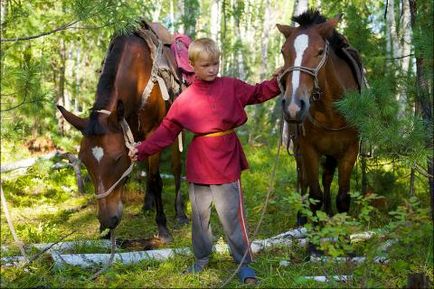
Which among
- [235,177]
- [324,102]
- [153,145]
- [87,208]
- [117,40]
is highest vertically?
[117,40]

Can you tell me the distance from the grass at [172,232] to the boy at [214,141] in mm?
304

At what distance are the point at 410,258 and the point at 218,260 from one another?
5.53 feet

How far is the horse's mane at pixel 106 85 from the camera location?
4.00m

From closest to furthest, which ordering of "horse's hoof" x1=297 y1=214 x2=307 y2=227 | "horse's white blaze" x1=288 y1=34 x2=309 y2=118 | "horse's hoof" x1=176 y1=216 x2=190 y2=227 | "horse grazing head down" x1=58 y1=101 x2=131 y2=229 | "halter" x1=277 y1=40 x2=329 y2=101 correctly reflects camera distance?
"horse's white blaze" x1=288 y1=34 x2=309 y2=118 < "halter" x1=277 y1=40 x2=329 y2=101 < "horse grazing head down" x1=58 y1=101 x2=131 y2=229 < "horse's hoof" x1=297 y1=214 x2=307 y2=227 < "horse's hoof" x1=176 y1=216 x2=190 y2=227

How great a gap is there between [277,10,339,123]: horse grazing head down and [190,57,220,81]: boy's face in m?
Answer: 0.56

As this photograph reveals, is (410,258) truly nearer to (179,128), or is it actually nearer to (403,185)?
(179,128)

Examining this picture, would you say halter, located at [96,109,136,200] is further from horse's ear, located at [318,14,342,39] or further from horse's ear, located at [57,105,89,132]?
horse's ear, located at [318,14,342,39]

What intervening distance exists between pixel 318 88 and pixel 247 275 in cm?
169

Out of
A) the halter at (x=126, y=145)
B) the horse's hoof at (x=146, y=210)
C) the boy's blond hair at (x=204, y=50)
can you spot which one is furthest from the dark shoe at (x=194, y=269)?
the horse's hoof at (x=146, y=210)

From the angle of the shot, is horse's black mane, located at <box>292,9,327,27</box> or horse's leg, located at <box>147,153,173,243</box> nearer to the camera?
horse's black mane, located at <box>292,9,327,27</box>

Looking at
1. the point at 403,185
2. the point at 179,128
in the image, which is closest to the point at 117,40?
the point at 179,128

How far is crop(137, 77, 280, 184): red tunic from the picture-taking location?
11.9ft

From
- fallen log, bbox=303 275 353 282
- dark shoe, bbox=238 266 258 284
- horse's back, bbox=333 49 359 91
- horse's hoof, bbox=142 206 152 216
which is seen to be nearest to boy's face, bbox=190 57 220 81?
horse's back, bbox=333 49 359 91

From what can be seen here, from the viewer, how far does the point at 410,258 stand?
138 inches
